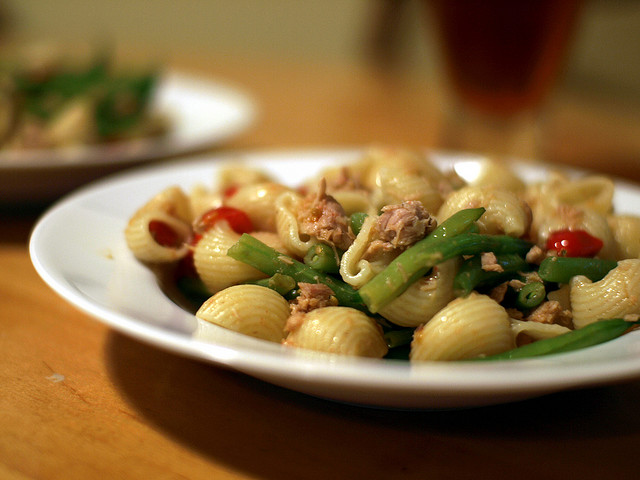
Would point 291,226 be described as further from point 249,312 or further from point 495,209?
point 495,209

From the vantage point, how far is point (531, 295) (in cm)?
131

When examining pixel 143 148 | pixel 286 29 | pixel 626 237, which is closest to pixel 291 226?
pixel 626 237

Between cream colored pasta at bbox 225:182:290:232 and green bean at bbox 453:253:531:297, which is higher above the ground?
green bean at bbox 453:253:531:297

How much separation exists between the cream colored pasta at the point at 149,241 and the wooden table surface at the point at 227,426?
19 cm

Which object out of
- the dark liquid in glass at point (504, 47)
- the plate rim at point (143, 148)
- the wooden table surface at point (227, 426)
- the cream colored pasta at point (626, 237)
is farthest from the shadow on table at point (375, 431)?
the dark liquid in glass at point (504, 47)

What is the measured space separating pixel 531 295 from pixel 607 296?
0.13m

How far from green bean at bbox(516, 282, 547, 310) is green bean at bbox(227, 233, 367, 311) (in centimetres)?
32

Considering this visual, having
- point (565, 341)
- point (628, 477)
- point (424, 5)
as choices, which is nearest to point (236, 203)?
point (565, 341)

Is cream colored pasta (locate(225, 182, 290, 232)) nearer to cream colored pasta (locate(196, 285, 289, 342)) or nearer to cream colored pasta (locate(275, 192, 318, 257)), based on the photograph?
cream colored pasta (locate(275, 192, 318, 257))

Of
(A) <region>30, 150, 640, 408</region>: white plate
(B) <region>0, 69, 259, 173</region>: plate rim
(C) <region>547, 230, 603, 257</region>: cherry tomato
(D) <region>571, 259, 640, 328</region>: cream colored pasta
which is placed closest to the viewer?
(A) <region>30, 150, 640, 408</region>: white plate

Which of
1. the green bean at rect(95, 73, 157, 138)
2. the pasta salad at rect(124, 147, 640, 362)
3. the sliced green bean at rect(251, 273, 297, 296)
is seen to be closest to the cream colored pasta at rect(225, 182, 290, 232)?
the pasta salad at rect(124, 147, 640, 362)

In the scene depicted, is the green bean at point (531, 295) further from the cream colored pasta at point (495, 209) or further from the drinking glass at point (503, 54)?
the drinking glass at point (503, 54)

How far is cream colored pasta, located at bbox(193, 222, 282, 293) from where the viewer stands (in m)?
1.42

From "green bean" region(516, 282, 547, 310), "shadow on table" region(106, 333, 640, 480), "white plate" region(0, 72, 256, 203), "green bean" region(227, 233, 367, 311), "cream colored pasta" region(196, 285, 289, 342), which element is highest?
"green bean" region(516, 282, 547, 310)
